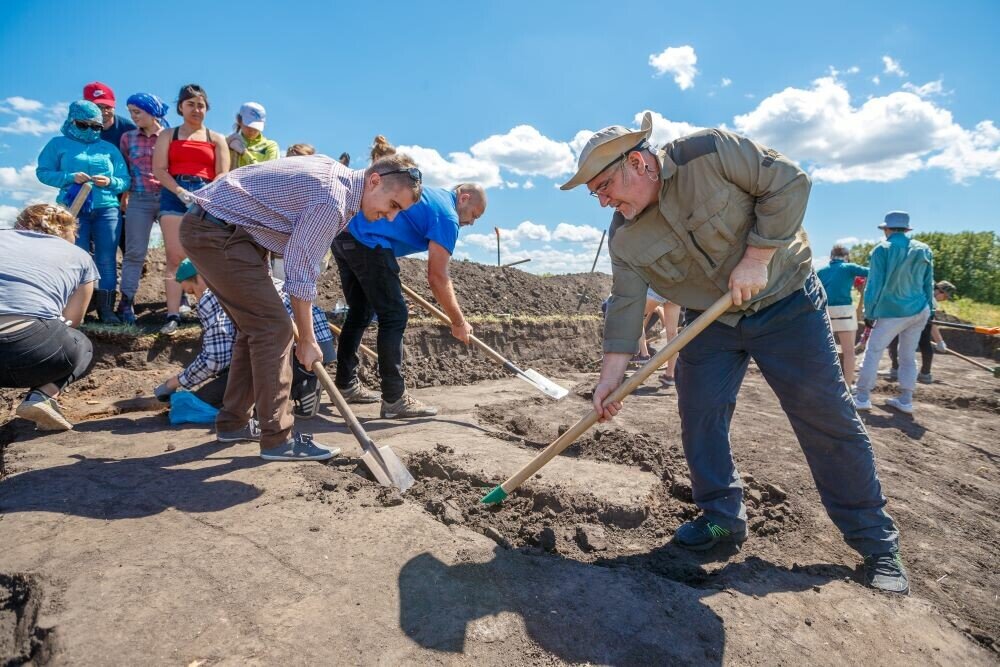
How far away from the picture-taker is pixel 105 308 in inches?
208

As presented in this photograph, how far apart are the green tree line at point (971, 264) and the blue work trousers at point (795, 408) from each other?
26.3 m

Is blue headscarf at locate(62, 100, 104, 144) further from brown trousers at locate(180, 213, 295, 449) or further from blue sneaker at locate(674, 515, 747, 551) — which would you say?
blue sneaker at locate(674, 515, 747, 551)

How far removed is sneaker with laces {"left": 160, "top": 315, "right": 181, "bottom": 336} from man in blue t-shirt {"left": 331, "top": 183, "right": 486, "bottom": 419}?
179cm

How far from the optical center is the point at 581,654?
1.94m

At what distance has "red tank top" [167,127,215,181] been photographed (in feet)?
16.2

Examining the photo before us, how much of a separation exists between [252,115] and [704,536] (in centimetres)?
528

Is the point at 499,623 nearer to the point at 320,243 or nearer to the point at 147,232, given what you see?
the point at 320,243

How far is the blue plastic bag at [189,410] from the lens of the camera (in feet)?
13.3

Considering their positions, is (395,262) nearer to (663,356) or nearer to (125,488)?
(125,488)

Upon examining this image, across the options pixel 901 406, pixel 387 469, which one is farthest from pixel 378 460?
pixel 901 406

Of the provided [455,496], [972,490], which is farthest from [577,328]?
[455,496]

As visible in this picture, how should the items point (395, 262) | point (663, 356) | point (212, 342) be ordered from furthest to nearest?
1. point (395, 262)
2. point (212, 342)
3. point (663, 356)

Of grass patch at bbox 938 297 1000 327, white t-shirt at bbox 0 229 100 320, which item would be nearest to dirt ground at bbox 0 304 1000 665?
white t-shirt at bbox 0 229 100 320

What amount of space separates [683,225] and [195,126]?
14.7ft
